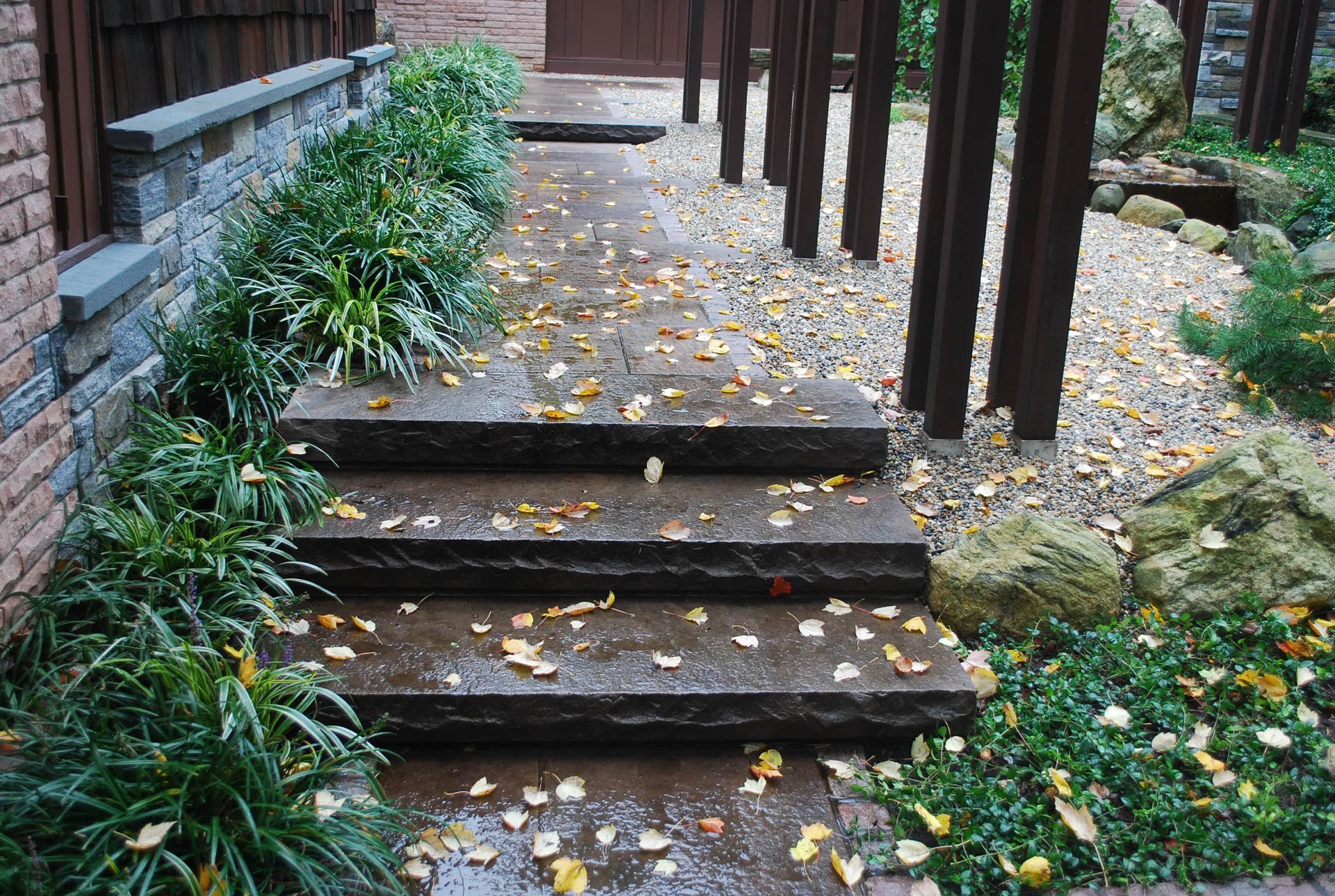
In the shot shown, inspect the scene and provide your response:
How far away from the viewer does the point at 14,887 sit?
221 cm

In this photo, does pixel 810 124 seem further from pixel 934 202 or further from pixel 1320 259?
pixel 1320 259

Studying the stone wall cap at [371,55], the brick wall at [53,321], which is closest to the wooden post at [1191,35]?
the stone wall cap at [371,55]

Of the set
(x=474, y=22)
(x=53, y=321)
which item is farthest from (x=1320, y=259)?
(x=474, y=22)

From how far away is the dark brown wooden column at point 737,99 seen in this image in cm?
878

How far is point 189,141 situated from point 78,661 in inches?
91.1

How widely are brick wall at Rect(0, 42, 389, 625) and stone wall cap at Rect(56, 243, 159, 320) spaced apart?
1.3 inches

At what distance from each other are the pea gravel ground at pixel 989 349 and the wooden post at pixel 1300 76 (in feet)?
14.2

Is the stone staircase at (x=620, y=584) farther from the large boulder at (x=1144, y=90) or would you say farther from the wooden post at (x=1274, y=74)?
the wooden post at (x=1274, y=74)

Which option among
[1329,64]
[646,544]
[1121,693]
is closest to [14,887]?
[646,544]

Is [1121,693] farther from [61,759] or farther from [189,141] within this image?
[189,141]

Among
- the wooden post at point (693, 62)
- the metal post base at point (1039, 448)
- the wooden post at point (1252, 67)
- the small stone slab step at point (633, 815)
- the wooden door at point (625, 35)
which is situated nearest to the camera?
the small stone slab step at point (633, 815)

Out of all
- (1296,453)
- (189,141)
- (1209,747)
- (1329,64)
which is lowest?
(1209,747)

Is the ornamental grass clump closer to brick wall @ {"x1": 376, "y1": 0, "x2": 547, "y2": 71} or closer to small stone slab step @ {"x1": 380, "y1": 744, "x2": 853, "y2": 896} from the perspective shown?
small stone slab step @ {"x1": 380, "y1": 744, "x2": 853, "y2": 896}

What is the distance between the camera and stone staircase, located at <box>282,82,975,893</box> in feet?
10.2
